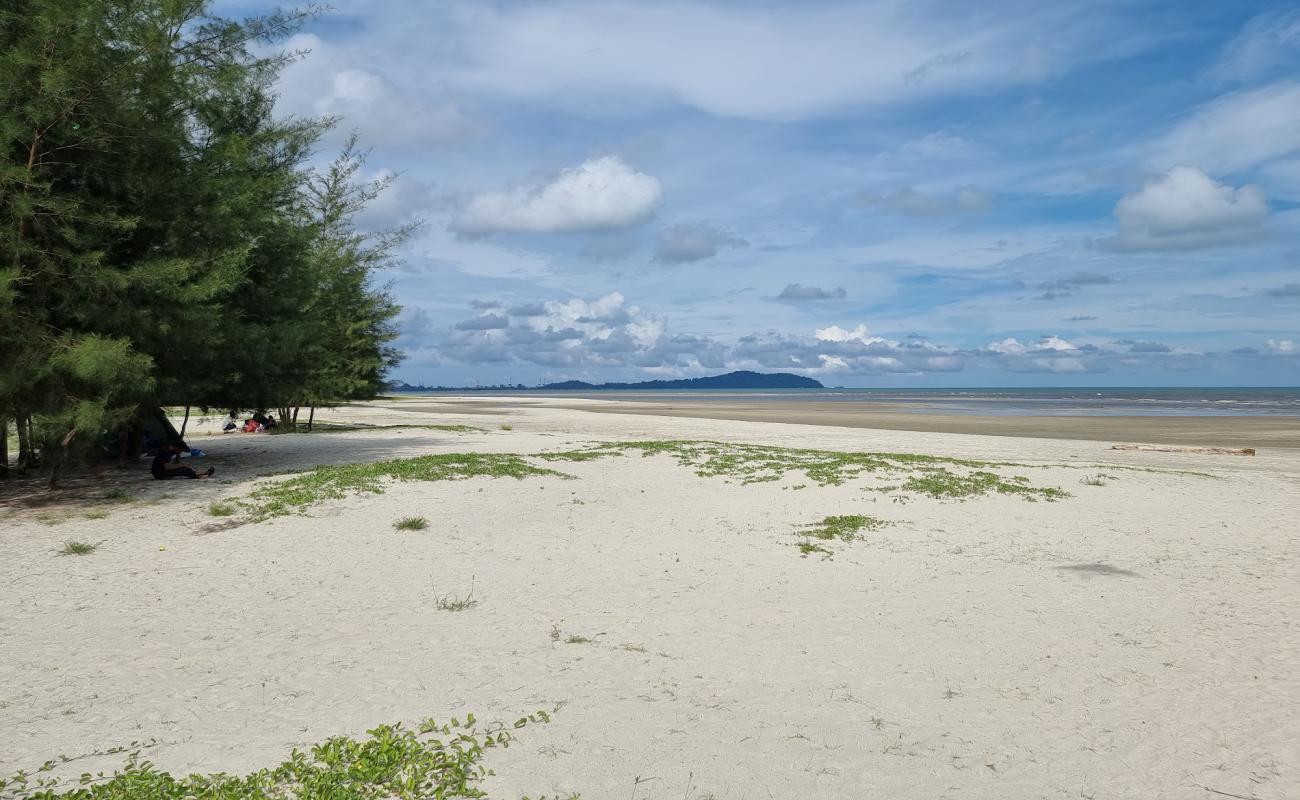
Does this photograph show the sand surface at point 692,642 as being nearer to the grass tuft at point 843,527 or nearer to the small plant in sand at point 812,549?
the small plant in sand at point 812,549

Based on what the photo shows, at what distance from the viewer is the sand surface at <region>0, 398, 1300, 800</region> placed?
5.17 metres

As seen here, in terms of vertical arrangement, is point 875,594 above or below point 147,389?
below

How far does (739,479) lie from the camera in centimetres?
1697

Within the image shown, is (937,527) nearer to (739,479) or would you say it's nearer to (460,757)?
(739,479)

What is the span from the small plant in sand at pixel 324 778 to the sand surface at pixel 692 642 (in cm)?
22

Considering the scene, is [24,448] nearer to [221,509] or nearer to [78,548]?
[221,509]

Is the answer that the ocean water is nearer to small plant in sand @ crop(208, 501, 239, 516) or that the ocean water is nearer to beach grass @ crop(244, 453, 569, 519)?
beach grass @ crop(244, 453, 569, 519)

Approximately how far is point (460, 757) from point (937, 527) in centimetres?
934

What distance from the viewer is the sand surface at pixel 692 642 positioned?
5.17 meters

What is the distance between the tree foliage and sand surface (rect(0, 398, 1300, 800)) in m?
2.41

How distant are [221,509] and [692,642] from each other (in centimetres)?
924

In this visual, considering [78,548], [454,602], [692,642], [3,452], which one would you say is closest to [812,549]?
[692,642]

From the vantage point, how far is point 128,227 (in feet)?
43.5

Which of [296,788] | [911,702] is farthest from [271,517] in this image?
[911,702]
